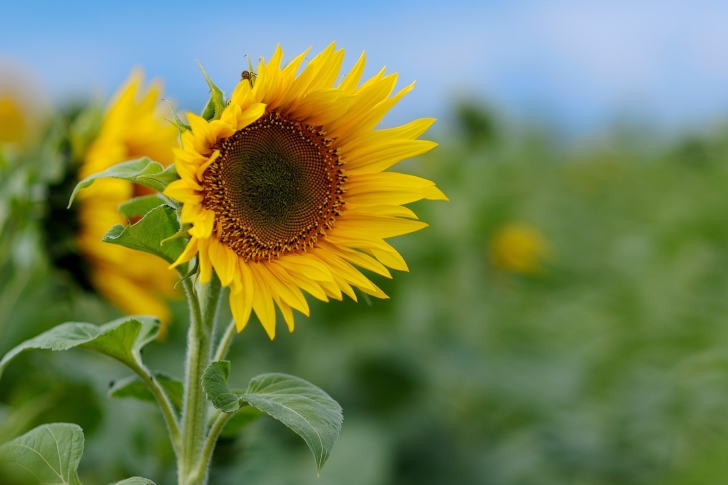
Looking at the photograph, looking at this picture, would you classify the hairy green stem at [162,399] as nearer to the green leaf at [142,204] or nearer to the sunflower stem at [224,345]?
the sunflower stem at [224,345]

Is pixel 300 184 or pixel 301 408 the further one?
pixel 300 184

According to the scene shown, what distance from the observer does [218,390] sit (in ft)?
2.67

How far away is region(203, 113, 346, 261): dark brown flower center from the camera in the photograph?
1.00 meters

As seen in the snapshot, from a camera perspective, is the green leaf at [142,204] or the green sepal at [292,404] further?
the green leaf at [142,204]

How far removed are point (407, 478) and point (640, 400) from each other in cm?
92

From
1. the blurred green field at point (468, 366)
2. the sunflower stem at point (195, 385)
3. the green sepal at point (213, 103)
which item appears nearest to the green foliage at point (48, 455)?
the sunflower stem at point (195, 385)

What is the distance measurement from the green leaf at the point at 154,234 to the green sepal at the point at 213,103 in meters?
0.11

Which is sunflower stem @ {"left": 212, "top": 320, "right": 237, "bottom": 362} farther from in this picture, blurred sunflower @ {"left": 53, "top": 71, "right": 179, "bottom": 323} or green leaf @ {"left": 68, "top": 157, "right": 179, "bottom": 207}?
blurred sunflower @ {"left": 53, "top": 71, "right": 179, "bottom": 323}

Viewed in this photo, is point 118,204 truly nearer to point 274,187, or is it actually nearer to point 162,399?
point 274,187

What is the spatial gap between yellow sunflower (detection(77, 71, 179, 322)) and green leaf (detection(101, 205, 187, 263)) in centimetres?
84

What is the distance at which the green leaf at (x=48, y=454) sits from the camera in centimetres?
83

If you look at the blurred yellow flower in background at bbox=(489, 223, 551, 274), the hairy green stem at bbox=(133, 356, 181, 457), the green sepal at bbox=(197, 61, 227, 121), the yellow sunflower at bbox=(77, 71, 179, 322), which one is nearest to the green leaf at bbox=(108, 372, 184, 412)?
the hairy green stem at bbox=(133, 356, 181, 457)

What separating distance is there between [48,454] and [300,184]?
17.3 inches

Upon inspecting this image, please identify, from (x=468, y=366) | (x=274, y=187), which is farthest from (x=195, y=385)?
(x=468, y=366)
